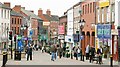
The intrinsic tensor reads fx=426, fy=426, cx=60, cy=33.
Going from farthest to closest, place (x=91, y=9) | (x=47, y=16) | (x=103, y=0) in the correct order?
(x=47, y=16)
(x=91, y=9)
(x=103, y=0)

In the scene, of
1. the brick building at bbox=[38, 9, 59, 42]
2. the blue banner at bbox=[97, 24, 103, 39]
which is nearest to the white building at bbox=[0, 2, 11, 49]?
the blue banner at bbox=[97, 24, 103, 39]

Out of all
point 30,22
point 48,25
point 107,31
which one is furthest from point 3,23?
point 48,25

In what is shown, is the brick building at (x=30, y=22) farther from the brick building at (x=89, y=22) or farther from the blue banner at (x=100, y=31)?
the blue banner at (x=100, y=31)

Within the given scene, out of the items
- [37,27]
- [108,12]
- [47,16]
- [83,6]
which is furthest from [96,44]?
[47,16]

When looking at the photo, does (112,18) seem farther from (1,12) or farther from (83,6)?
(1,12)

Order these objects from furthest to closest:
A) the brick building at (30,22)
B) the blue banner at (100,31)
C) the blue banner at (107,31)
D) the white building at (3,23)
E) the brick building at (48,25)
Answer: the brick building at (48,25), the brick building at (30,22), the white building at (3,23), the blue banner at (100,31), the blue banner at (107,31)

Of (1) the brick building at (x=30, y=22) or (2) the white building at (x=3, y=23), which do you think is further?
(1) the brick building at (x=30, y=22)

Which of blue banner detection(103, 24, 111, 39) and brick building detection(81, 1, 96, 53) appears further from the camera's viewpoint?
brick building detection(81, 1, 96, 53)

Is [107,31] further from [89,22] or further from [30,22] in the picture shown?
[30,22]

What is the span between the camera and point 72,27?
251 ft

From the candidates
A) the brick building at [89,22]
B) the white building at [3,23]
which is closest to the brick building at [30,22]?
the white building at [3,23]

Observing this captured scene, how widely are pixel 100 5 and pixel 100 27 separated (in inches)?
99.1

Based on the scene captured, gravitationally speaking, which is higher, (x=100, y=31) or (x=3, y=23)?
(x=3, y=23)

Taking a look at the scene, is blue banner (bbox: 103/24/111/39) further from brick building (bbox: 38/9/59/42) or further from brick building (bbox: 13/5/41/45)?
brick building (bbox: 38/9/59/42)
